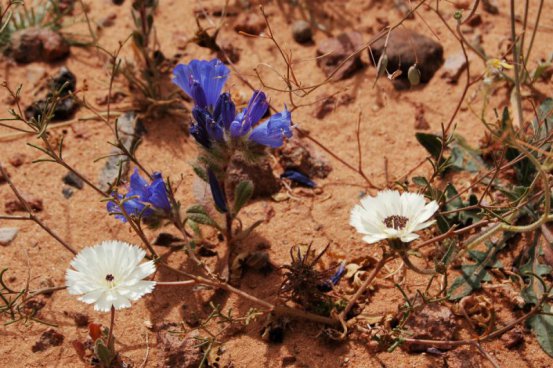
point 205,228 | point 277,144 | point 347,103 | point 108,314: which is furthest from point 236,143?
point 347,103

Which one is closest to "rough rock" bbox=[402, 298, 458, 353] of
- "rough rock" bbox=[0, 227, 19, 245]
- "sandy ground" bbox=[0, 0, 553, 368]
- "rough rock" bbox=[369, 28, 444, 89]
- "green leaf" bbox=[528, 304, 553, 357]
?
"sandy ground" bbox=[0, 0, 553, 368]

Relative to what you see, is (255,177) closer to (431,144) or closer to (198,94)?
(198,94)

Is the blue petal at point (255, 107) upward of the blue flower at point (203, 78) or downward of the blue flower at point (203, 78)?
downward

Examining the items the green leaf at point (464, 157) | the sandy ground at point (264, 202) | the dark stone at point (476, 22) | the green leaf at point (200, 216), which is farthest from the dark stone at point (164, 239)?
the dark stone at point (476, 22)

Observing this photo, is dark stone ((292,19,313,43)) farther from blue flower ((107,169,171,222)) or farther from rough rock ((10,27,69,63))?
blue flower ((107,169,171,222))

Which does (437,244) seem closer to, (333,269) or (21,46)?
(333,269)

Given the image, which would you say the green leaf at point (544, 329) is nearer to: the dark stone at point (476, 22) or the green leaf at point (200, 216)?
the green leaf at point (200, 216)
